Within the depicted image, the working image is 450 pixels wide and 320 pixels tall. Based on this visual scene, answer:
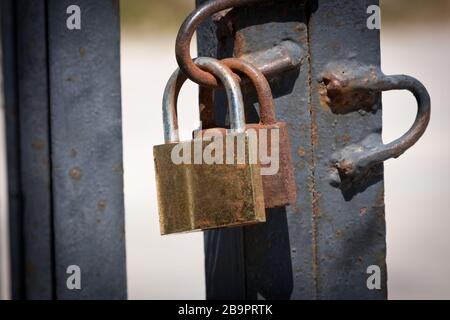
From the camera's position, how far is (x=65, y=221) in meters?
0.86

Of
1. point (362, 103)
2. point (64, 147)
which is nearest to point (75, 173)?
point (64, 147)

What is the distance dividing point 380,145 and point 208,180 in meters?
0.20

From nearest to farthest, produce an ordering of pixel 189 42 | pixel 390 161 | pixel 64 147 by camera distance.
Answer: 1. pixel 189 42
2. pixel 64 147
3. pixel 390 161

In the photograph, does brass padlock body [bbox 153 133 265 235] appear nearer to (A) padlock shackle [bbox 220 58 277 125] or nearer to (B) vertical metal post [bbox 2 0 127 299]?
(A) padlock shackle [bbox 220 58 277 125]

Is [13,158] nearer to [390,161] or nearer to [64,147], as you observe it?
[64,147]

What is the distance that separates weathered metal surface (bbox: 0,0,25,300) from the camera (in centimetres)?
88

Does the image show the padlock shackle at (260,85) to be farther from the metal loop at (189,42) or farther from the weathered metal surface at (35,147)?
the weathered metal surface at (35,147)

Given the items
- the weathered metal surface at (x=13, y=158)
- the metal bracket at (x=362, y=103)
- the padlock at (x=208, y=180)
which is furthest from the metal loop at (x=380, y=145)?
the weathered metal surface at (x=13, y=158)

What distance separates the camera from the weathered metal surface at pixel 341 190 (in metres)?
0.71

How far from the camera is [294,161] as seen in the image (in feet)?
2.35

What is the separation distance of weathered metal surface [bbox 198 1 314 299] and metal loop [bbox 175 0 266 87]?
0.04 metres

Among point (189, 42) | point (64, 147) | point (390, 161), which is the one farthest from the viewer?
point (390, 161)

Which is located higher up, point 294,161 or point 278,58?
point 278,58

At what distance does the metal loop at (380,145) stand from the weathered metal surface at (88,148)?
31 centimetres
